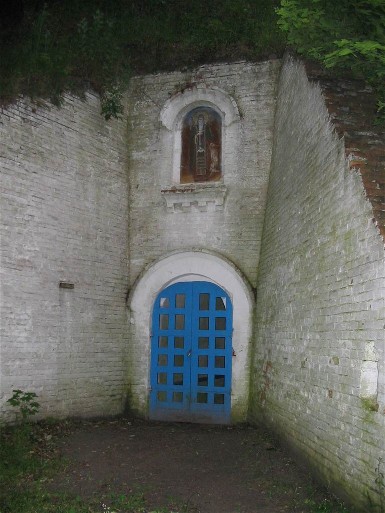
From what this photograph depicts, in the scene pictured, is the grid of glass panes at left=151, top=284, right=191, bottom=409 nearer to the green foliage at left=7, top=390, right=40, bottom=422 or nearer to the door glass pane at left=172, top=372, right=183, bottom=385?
the door glass pane at left=172, top=372, right=183, bottom=385

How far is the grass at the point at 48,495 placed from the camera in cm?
521

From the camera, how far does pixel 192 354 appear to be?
9.50 metres

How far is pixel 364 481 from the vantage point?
4660 millimetres

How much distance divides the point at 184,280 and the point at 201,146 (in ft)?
8.69

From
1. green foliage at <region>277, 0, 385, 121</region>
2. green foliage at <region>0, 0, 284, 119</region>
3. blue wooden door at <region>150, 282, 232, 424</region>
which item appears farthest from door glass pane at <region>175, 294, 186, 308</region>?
green foliage at <region>277, 0, 385, 121</region>

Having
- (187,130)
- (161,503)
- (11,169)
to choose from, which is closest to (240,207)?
(187,130)

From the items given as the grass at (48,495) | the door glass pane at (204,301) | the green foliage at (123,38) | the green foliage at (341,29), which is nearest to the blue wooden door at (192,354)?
the door glass pane at (204,301)

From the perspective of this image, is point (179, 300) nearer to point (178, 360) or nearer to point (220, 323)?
point (220, 323)

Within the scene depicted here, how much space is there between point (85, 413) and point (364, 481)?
537cm

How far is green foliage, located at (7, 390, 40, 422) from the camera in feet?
24.3

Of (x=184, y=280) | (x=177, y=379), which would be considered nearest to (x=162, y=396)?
(x=177, y=379)

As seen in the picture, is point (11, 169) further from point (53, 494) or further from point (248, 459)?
point (248, 459)

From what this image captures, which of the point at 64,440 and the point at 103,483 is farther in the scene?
the point at 64,440

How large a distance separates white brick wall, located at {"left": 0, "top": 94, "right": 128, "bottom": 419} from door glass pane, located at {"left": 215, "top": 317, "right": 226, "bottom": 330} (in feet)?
5.81
